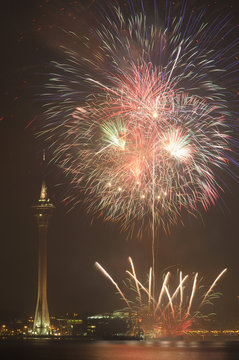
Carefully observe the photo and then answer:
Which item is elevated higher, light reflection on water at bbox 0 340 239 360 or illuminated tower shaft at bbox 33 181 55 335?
illuminated tower shaft at bbox 33 181 55 335

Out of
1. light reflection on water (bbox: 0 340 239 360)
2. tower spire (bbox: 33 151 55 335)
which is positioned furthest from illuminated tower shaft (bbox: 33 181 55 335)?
light reflection on water (bbox: 0 340 239 360)

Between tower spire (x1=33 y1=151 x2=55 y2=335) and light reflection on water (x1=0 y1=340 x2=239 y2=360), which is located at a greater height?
tower spire (x1=33 y1=151 x2=55 y2=335)

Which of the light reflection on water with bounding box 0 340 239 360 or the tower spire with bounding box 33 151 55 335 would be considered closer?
the light reflection on water with bounding box 0 340 239 360

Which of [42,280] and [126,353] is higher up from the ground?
[42,280]

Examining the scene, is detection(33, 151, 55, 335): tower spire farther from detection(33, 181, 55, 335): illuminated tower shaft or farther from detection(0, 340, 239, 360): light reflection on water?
detection(0, 340, 239, 360): light reflection on water

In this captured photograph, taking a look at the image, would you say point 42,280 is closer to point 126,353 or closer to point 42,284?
point 42,284

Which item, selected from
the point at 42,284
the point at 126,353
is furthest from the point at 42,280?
the point at 126,353

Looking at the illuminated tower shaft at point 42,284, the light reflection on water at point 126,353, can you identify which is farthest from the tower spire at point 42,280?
the light reflection on water at point 126,353

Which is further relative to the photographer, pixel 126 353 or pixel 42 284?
pixel 42 284

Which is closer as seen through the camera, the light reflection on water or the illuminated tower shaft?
the light reflection on water

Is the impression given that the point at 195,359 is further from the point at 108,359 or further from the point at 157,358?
the point at 108,359

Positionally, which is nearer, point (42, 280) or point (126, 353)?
point (126, 353)
